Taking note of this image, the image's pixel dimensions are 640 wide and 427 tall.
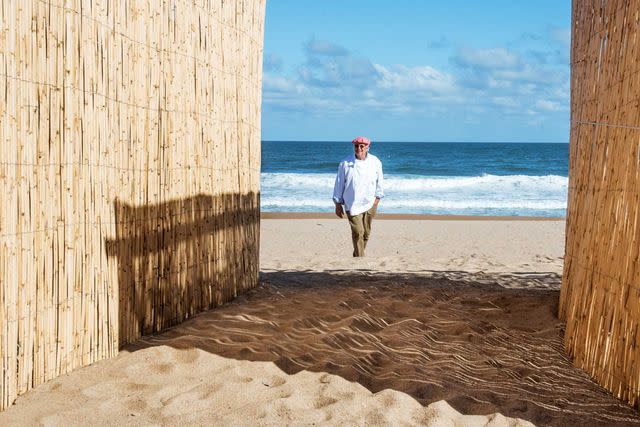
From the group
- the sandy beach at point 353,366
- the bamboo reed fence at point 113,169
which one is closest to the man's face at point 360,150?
the sandy beach at point 353,366

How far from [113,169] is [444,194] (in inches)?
771

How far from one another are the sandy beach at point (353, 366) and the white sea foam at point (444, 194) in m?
11.9

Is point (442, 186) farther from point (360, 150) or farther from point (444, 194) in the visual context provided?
point (360, 150)

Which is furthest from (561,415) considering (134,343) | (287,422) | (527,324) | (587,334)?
(134,343)

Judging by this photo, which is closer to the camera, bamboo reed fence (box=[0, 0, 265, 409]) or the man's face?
bamboo reed fence (box=[0, 0, 265, 409])

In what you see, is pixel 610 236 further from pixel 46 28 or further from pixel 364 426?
pixel 46 28

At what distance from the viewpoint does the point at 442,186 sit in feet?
80.7

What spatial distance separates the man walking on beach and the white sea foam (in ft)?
32.8

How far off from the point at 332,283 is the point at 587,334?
264 centimetres

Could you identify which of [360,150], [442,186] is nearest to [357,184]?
[360,150]

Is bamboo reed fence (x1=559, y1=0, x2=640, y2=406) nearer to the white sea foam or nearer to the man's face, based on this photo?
the man's face

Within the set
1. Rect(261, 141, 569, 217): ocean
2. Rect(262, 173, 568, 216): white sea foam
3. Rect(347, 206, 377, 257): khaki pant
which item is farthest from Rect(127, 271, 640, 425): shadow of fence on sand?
Rect(262, 173, 568, 216): white sea foam

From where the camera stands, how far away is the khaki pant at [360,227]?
24.6 ft

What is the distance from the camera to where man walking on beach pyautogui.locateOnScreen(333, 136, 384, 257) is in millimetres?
7449
